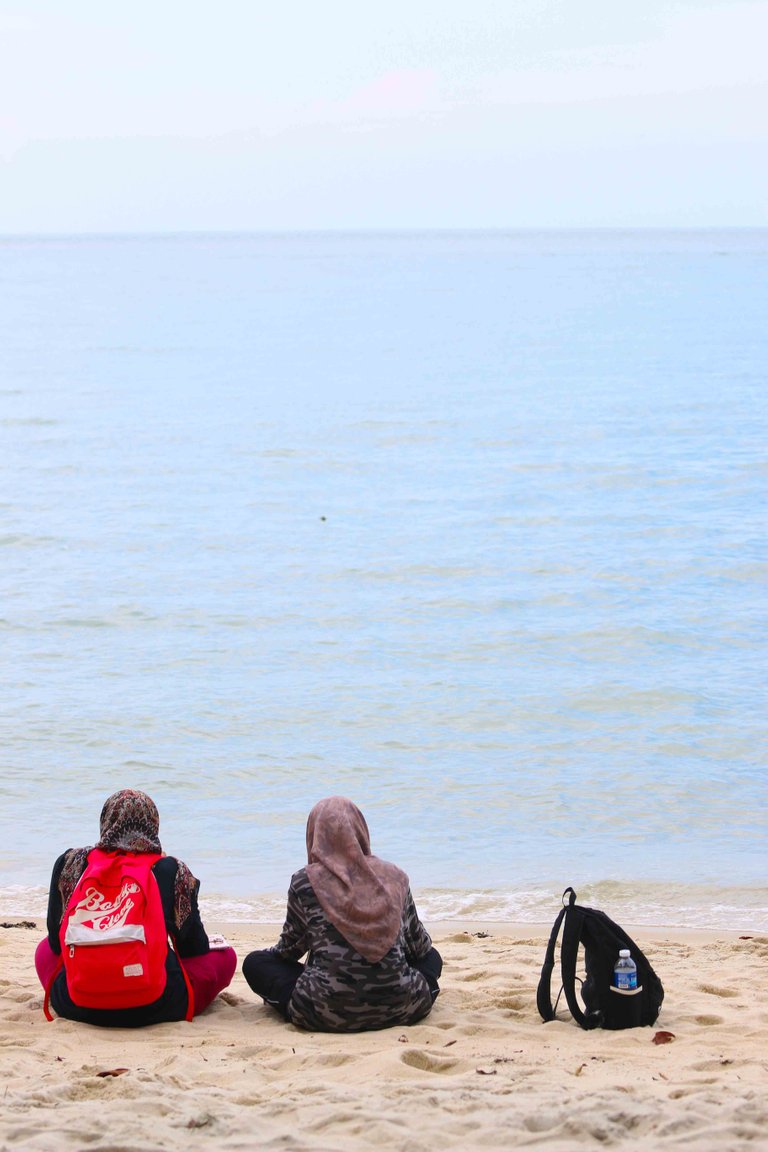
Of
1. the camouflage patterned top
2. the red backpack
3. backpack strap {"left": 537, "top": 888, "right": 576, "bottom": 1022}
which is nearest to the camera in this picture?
the red backpack

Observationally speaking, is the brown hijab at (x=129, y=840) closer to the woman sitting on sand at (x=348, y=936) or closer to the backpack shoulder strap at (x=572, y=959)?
the woman sitting on sand at (x=348, y=936)

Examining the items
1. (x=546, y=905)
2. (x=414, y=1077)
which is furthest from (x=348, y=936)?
(x=546, y=905)

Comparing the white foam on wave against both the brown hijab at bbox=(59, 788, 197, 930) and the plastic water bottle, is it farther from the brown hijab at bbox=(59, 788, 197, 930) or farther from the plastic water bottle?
the brown hijab at bbox=(59, 788, 197, 930)

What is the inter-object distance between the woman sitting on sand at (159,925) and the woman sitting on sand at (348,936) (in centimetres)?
28

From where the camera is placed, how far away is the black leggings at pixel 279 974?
4621mm

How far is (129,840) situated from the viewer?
4.38 m

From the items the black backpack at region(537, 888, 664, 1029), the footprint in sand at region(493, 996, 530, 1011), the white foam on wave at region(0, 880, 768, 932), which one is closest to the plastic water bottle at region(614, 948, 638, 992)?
the black backpack at region(537, 888, 664, 1029)

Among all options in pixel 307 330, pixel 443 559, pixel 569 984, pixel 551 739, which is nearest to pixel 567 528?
pixel 443 559

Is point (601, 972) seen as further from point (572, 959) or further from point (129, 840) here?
point (129, 840)

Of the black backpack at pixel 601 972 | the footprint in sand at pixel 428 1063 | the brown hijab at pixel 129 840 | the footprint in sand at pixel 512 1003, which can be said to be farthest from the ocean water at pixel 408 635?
the footprint in sand at pixel 428 1063

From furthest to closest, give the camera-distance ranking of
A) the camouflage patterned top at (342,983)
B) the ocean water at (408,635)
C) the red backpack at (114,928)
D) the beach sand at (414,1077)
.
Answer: the ocean water at (408,635) < the camouflage patterned top at (342,983) < the red backpack at (114,928) < the beach sand at (414,1077)

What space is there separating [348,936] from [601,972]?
86 centimetres

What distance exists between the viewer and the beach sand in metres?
3.32

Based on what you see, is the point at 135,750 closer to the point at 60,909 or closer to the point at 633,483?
the point at 60,909
